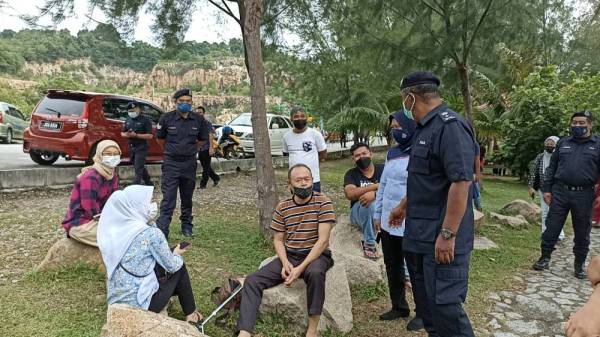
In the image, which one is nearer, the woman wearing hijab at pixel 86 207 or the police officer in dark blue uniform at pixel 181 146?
the woman wearing hijab at pixel 86 207

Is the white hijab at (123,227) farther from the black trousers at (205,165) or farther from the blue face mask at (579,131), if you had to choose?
the black trousers at (205,165)

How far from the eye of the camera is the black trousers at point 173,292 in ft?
10.6

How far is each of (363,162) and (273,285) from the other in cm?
174

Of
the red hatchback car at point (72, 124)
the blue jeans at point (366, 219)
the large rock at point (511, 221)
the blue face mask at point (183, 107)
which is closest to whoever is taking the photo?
the blue jeans at point (366, 219)

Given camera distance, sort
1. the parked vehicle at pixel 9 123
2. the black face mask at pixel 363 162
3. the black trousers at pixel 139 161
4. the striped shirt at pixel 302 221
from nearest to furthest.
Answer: the striped shirt at pixel 302 221, the black face mask at pixel 363 162, the black trousers at pixel 139 161, the parked vehicle at pixel 9 123

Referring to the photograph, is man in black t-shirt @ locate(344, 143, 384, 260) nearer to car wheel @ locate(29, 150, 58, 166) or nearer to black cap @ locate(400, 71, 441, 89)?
black cap @ locate(400, 71, 441, 89)

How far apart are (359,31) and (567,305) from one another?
7202mm

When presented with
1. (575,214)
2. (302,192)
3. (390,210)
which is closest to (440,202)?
(390,210)

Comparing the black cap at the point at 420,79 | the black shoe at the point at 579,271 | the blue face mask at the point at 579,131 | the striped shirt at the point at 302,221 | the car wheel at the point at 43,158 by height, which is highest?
the black cap at the point at 420,79

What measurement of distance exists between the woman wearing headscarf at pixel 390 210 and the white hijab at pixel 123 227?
6.08 feet

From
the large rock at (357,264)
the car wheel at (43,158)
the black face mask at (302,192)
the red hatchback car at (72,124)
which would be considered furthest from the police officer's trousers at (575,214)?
the car wheel at (43,158)

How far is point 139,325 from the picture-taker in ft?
8.79

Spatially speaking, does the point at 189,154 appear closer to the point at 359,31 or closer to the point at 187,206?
the point at 187,206

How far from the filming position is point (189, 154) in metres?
5.52
